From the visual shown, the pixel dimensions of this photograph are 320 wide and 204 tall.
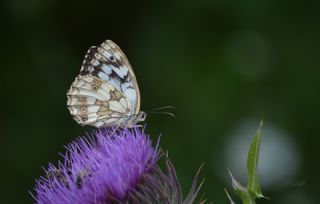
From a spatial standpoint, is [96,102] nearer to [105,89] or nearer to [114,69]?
[105,89]

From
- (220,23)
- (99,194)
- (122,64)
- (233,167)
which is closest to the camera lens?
(99,194)

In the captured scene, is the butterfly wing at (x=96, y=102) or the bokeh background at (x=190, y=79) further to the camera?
the bokeh background at (x=190, y=79)

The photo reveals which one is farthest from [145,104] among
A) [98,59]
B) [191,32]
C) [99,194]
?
[99,194]

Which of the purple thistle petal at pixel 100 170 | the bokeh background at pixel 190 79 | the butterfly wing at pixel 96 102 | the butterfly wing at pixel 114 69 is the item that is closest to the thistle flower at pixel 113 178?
the purple thistle petal at pixel 100 170

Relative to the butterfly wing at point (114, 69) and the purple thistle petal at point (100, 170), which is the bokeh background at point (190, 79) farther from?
the purple thistle petal at point (100, 170)

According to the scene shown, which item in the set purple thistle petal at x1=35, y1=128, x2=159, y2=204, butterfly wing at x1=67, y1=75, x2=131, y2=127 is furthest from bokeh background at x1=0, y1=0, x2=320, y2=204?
purple thistle petal at x1=35, y1=128, x2=159, y2=204

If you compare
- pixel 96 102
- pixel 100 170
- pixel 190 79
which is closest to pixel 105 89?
pixel 96 102

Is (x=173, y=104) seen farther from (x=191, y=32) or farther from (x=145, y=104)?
(x=191, y=32)
